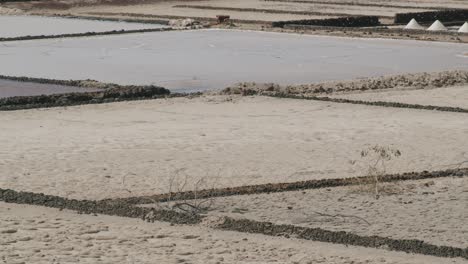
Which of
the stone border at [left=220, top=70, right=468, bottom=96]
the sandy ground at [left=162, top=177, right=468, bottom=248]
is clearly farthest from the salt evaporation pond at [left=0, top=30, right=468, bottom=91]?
the sandy ground at [left=162, top=177, right=468, bottom=248]

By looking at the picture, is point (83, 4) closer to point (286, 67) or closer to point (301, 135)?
point (286, 67)

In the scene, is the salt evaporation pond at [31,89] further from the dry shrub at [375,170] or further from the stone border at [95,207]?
the stone border at [95,207]

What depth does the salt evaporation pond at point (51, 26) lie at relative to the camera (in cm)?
1756

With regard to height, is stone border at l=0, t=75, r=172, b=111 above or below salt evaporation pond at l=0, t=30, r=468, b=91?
above

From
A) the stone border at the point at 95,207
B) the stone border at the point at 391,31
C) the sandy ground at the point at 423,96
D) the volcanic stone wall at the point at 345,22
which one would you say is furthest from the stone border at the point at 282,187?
the volcanic stone wall at the point at 345,22

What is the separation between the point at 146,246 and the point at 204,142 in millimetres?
2769

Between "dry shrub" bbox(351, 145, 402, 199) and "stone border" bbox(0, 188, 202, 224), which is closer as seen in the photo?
"stone border" bbox(0, 188, 202, 224)

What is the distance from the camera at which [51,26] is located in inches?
744

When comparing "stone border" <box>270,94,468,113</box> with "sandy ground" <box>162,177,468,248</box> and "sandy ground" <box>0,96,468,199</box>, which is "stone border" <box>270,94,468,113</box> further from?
"sandy ground" <box>162,177,468,248</box>

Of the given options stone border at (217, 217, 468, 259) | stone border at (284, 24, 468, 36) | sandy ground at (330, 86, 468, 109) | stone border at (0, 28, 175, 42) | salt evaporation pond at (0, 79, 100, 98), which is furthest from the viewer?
stone border at (284, 24, 468, 36)

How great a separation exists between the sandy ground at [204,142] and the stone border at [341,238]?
2.98 ft

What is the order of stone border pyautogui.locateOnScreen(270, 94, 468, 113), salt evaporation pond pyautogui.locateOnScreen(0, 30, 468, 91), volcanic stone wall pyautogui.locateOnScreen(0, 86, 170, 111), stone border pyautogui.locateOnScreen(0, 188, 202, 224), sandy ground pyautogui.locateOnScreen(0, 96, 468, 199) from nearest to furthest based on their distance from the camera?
stone border pyautogui.locateOnScreen(0, 188, 202, 224), sandy ground pyautogui.locateOnScreen(0, 96, 468, 199), stone border pyautogui.locateOnScreen(270, 94, 468, 113), volcanic stone wall pyautogui.locateOnScreen(0, 86, 170, 111), salt evaporation pond pyautogui.locateOnScreen(0, 30, 468, 91)

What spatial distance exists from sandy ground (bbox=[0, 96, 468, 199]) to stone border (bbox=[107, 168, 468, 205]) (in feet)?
0.49

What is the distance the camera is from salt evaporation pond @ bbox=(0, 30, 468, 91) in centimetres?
1199
